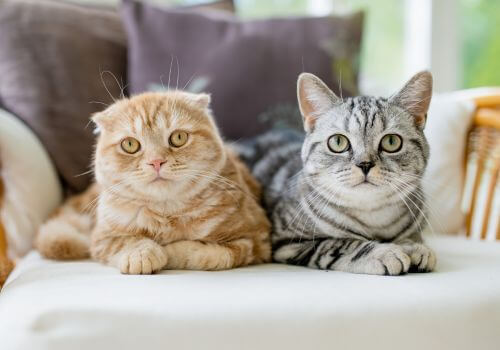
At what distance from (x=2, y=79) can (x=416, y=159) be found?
4.76ft

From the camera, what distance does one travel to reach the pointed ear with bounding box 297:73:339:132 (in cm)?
135

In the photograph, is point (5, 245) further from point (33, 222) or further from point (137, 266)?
point (137, 266)

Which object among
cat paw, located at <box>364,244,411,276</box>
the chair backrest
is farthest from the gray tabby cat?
the chair backrest

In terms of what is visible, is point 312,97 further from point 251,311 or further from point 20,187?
point 20,187

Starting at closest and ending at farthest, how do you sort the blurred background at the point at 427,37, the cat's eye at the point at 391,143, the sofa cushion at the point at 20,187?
the cat's eye at the point at 391,143 → the sofa cushion at the point at 20,187 → the blurred background at the point at 427,37

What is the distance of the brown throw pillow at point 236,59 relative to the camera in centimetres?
188

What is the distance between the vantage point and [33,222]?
164cm

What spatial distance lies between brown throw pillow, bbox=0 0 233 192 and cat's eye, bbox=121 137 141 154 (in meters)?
0.56

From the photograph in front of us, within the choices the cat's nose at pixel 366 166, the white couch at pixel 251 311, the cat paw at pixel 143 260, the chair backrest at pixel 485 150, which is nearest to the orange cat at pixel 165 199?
the cat paw at pixel 143 260

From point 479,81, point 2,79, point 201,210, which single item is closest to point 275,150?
point 201,210

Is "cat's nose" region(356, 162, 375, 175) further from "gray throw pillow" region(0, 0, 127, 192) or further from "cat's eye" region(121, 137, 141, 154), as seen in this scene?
"gray throw pillow" region(0, 0, 127, 192)

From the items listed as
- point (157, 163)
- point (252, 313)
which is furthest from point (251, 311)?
point (157, 163)

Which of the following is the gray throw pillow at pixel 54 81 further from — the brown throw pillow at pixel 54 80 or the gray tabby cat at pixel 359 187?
the gray tabby cat at pixel 359 187

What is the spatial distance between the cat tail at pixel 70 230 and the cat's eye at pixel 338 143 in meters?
0.70
